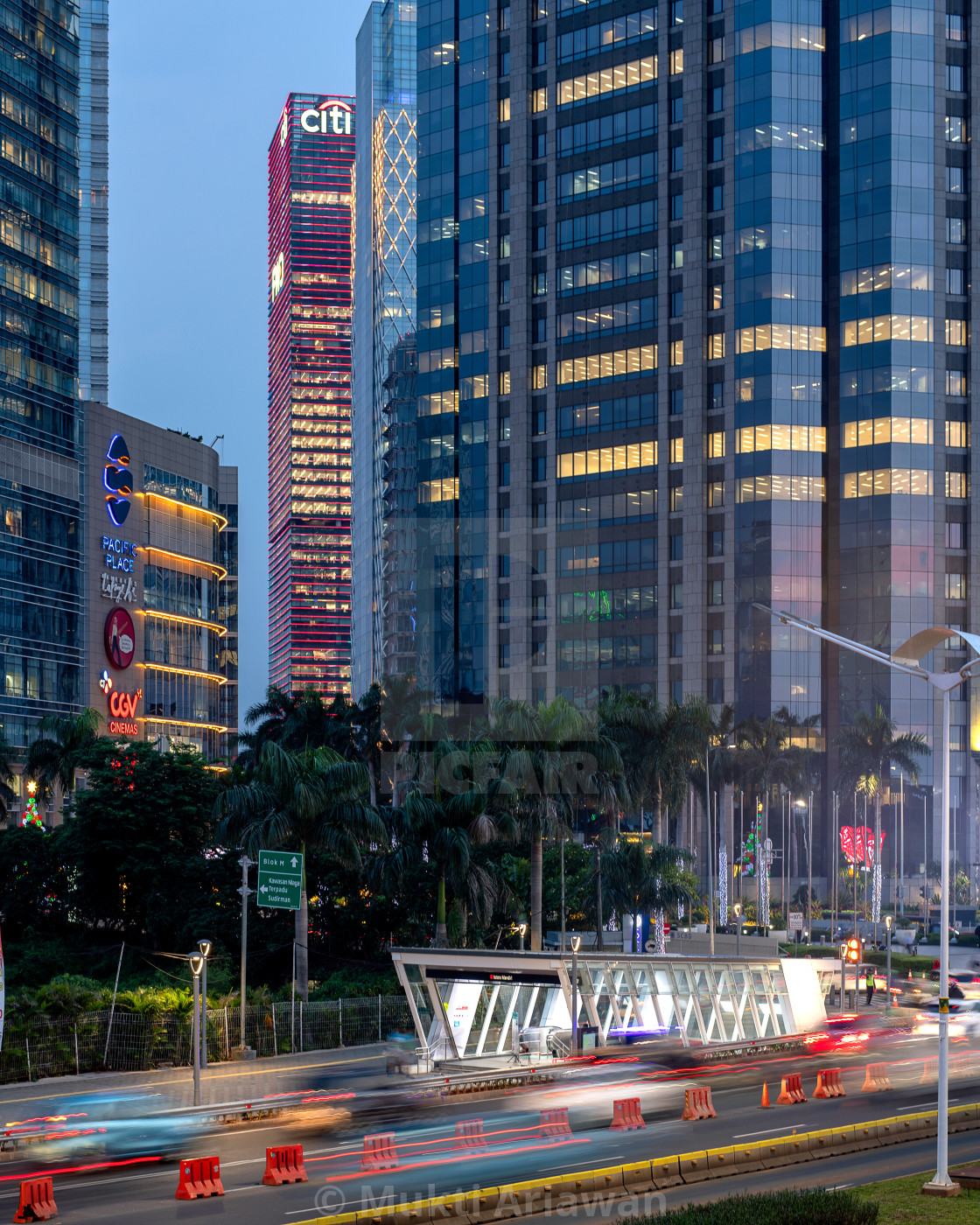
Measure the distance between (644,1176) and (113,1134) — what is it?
43.3ft

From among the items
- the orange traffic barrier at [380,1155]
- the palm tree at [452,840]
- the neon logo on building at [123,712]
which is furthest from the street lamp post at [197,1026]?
the neon logo on building at [123,712]

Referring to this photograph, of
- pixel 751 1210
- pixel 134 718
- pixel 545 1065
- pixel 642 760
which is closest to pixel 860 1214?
pixel 751 1210

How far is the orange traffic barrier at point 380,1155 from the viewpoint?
1149 inches

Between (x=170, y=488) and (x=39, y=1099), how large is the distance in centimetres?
11190

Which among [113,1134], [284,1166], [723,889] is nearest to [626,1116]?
[284,1166]

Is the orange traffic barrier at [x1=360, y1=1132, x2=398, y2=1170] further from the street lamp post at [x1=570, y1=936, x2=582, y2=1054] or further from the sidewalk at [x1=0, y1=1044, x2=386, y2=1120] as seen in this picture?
the street lamp post at [x1=570, y1=936, x2=582, y2=1054]

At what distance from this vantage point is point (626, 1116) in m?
36.3

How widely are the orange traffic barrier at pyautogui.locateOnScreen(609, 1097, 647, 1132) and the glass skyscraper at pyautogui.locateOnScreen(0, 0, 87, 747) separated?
95396 millimetres

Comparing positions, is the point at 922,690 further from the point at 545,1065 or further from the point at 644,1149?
the point at 644,1149

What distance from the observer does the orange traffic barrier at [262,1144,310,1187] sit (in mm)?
29375

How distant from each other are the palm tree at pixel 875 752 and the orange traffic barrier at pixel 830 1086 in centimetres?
9087

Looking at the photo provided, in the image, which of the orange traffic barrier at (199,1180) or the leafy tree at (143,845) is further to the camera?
the leafy tree at (143,845)

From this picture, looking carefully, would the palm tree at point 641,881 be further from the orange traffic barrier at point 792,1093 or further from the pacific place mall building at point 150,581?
the pacific place mall building at point 150,581

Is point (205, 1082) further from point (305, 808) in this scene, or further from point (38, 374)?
point (38, 374)
